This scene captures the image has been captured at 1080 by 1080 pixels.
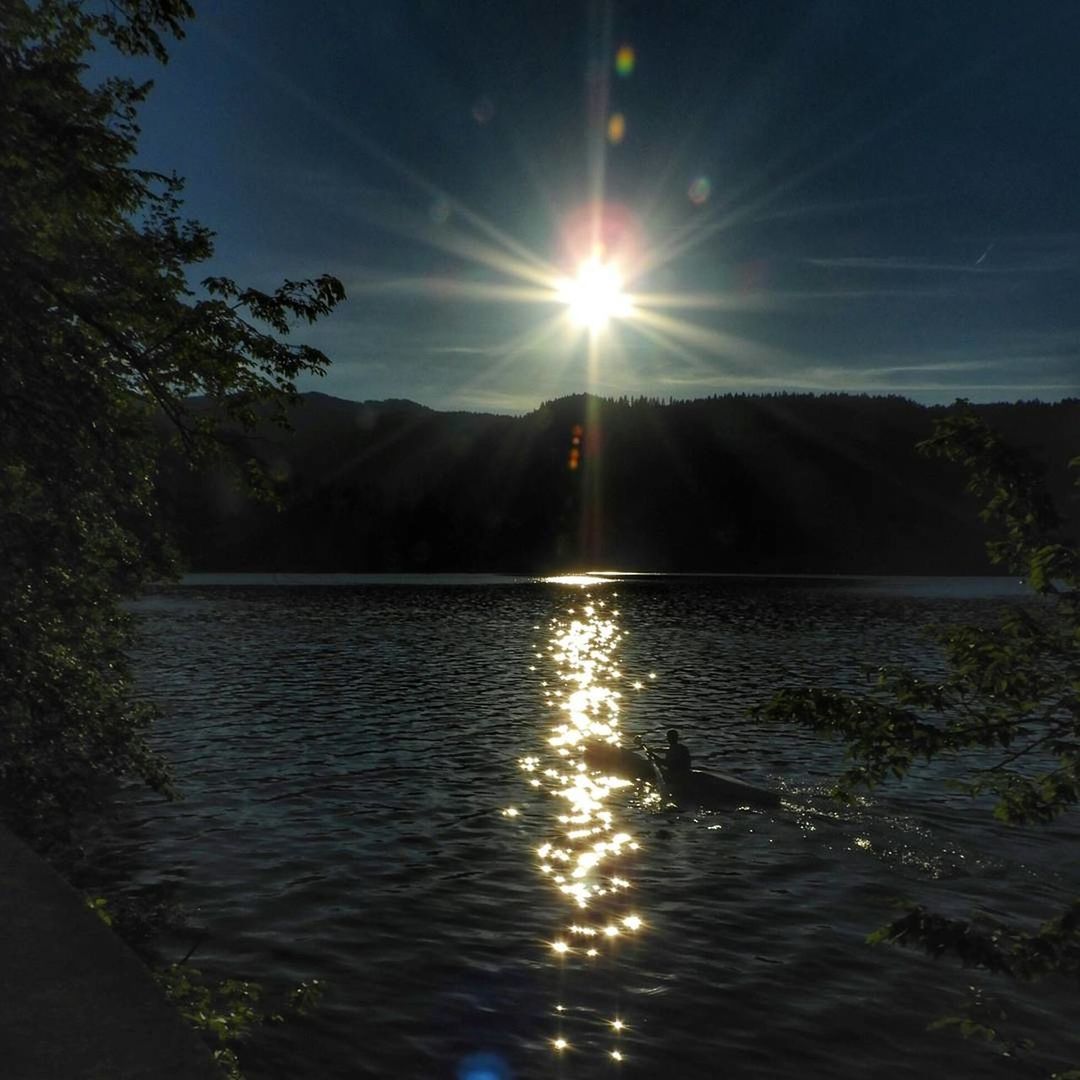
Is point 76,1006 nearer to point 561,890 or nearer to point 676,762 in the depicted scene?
point 561,890

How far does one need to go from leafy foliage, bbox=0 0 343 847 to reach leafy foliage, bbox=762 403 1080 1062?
25.5 ft

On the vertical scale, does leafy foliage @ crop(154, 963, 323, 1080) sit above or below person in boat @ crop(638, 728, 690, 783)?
below

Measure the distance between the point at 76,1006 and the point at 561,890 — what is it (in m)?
14.3

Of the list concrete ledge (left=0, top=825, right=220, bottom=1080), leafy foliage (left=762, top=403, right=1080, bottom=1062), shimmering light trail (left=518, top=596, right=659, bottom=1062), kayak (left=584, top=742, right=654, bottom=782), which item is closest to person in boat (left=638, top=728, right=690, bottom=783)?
shimmering light trail (left=518, top=596, right=659, bottom=1062)

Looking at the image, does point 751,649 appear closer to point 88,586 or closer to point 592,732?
point 592,732

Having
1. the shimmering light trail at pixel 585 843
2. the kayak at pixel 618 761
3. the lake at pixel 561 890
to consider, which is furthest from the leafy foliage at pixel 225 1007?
the kayak at pixel 618 761

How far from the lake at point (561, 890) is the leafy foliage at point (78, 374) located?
403 centimetres

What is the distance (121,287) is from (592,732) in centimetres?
2739

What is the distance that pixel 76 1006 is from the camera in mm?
5043

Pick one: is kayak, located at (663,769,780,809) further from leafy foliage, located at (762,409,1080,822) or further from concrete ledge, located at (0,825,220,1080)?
concrete ledge, located at (0,825,220,1080)

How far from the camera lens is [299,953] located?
49.2ft

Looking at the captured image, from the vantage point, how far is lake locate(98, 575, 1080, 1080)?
12383 millimetres

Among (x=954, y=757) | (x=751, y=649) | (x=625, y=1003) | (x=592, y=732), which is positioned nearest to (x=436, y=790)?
(x=592, y=732)

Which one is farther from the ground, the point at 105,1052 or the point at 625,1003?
the point at 105,1052
